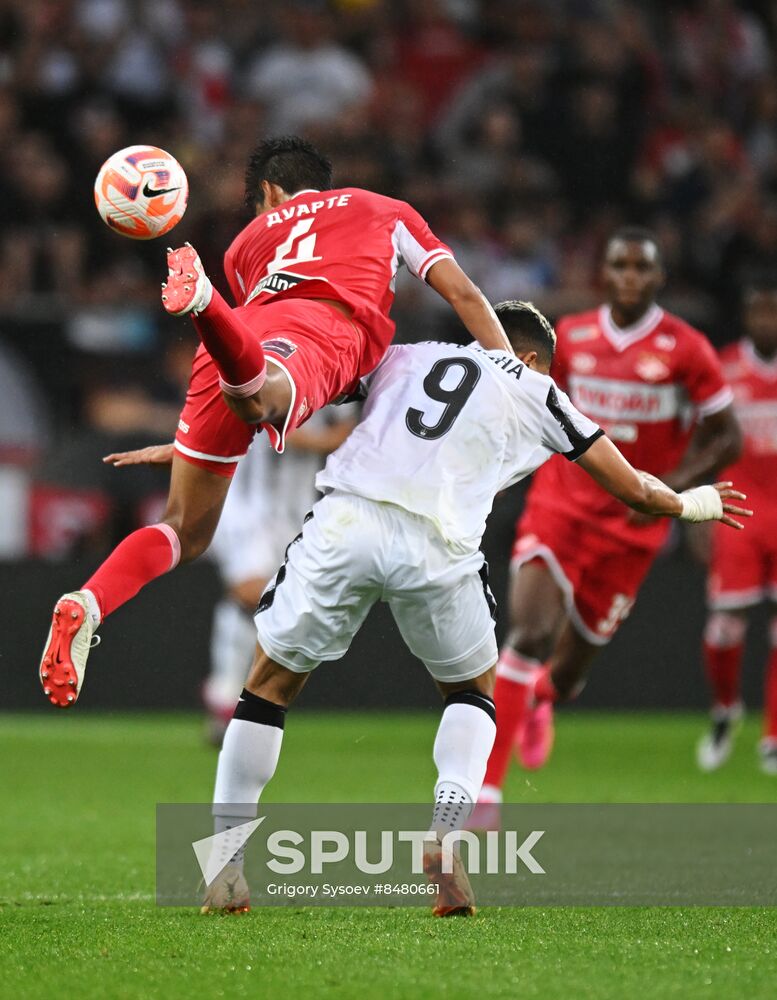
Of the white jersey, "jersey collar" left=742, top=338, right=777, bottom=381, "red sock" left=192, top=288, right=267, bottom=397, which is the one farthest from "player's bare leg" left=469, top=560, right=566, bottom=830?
"jersey collar" left=742, top=338, right=777, bottom=381

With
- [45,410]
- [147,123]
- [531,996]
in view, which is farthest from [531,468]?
[147,123]

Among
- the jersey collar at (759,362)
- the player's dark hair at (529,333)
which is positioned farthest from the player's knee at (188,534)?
the jersey collar at (759,362)

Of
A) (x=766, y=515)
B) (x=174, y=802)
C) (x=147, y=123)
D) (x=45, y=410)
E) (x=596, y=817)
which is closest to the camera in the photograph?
(x=596, y=817)

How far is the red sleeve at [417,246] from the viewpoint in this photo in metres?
5.30

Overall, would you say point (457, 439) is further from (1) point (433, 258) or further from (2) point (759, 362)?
(2) point (759, 362)

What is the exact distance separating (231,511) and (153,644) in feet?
5.66

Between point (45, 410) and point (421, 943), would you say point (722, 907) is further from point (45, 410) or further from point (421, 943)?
point (45, 410)

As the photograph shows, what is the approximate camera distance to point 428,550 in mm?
→ 4488

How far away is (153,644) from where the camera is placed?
1112 centimetres

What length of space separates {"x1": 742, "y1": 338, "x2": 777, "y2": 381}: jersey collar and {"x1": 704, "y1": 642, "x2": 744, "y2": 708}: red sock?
1.57 m

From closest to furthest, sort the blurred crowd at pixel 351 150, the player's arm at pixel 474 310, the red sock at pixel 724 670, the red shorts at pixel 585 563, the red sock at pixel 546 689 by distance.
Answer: the player's arm at pixel 474 310 < the red shorts at pixel 585 563 < the red sock at pixel 546 689 < the red sock at pixel 724 670 < the blurred crowd at pixel 351 150

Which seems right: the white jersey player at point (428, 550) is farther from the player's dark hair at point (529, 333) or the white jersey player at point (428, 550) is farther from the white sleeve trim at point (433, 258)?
the white sleeve trim at point (433, 258)

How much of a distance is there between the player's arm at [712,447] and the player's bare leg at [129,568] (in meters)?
2.74

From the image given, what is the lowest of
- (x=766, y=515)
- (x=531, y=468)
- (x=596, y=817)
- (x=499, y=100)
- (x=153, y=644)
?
(x=153, y=644)
